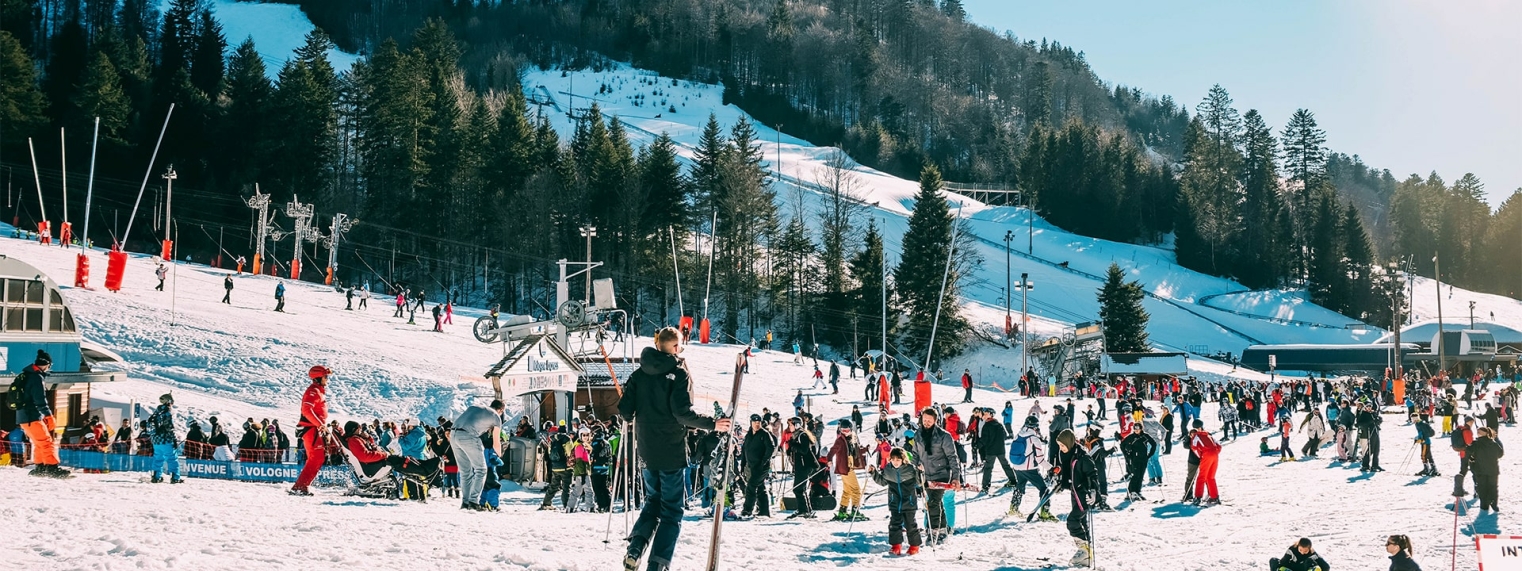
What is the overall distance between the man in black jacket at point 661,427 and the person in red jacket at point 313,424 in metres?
5.68

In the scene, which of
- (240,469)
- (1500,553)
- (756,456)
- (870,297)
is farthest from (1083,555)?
(870,297)

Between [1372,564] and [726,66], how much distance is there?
4708 inches

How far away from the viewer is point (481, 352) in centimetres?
3466

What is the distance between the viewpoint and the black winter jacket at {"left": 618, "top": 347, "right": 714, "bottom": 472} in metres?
6.65

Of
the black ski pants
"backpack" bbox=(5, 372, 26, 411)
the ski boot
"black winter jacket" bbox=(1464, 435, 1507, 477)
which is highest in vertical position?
"backpack" bbox=(5, 372, 26, 411)

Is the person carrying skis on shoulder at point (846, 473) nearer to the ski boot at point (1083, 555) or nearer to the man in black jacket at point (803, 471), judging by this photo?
the man in black jacket at point (803, 471)

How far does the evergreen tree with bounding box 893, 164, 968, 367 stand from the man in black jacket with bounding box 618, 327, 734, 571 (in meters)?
49.0

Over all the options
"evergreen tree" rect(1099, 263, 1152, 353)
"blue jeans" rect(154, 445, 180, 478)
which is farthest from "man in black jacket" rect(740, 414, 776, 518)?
"evergreen tree" rect(1099, 263, 1152, 353)

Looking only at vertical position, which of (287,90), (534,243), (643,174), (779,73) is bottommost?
(534,243)

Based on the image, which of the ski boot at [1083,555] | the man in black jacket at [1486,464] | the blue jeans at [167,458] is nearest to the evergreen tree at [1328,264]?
the man in black jacket at [1486,464]

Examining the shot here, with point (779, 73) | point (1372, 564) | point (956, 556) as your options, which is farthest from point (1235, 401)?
point (779, 73)

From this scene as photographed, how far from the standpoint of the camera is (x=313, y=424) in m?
11.7

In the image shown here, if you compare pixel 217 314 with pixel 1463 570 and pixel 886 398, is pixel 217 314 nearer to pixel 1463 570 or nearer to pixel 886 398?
pixel 886 398

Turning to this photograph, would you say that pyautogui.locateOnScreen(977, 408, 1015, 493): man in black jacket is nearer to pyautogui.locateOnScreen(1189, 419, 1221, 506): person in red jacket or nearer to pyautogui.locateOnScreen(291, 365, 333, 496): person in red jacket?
pyautogui.locateOnScreen(1189, 419, 1221, 506): person in red jacket
